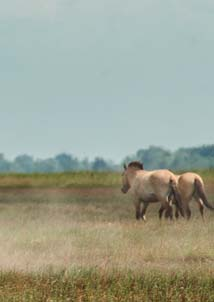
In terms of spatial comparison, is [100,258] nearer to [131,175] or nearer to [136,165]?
[131,175]

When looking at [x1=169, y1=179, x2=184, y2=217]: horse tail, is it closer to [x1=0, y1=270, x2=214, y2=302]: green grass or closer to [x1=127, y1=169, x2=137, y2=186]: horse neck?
[x1=127, y1=169, x2=137, y2=186]: horse neck

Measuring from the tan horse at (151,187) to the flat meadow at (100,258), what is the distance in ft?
2.79

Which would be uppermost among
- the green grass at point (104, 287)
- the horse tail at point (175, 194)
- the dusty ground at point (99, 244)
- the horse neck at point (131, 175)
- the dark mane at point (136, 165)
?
the dark mane at point (136, 165)

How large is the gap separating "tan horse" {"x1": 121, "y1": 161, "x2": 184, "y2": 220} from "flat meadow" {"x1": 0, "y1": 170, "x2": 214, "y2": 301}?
85 centimetres

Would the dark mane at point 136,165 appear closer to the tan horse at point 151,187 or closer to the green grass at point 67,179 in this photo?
the tan horse at point 151,187

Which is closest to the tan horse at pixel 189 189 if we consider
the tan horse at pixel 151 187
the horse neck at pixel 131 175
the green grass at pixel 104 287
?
the tan horse at pixel 151 187

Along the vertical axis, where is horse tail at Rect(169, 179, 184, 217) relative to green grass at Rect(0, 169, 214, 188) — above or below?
below

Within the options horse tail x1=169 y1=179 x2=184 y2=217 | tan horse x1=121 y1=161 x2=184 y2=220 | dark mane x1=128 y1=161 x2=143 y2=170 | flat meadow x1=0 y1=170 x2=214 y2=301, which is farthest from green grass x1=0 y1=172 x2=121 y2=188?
horse tail x1=169 y1=179 x2=184 y2=217

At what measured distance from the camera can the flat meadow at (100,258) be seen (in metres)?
14.0

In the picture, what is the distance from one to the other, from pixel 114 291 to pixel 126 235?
282 inches

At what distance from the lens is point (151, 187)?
28.8 meters

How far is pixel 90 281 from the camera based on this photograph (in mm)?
14742

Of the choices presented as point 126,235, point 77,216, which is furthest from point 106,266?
point 77,216

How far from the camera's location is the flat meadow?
46.1 feet
